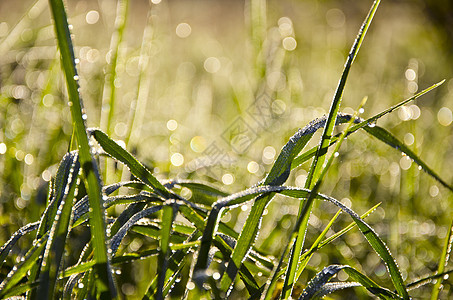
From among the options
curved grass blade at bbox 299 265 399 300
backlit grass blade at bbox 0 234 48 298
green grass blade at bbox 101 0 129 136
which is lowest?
curved grass blade at bbox 299 265 399 300

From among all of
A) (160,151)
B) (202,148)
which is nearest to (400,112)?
(202,148)

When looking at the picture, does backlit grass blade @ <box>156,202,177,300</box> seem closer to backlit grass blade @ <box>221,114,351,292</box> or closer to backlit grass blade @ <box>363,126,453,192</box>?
backlit grass blade @ <box>221,114,351,292</box>

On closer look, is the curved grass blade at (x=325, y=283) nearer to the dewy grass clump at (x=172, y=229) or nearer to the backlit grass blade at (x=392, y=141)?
the dewy grass clump at (x=172, y=229)

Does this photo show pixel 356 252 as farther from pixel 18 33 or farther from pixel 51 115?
pixel 18 33

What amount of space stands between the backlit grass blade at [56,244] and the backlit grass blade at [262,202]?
178mm

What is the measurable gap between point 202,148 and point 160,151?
138mm

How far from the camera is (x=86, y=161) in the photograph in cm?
47

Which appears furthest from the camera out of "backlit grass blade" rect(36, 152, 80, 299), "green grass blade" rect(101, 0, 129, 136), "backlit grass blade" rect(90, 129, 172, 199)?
"green grass blade" rect(101, 0, 129, 136)

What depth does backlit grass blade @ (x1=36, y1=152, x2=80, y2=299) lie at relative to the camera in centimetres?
44

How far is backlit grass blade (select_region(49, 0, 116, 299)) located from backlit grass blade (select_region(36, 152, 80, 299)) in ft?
0.12

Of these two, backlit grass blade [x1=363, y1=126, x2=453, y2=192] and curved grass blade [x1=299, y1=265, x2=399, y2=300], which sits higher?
backlit grass blade [x1=363, y1=126, x2=453, y2=192]

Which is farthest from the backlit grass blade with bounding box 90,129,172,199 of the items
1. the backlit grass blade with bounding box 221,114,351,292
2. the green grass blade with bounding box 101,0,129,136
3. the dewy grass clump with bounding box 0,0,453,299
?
the green grass blade with bounding box 101,0,129,136

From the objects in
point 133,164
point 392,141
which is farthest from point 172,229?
point 392,141

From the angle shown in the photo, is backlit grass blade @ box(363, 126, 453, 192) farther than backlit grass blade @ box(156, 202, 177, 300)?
Yes
